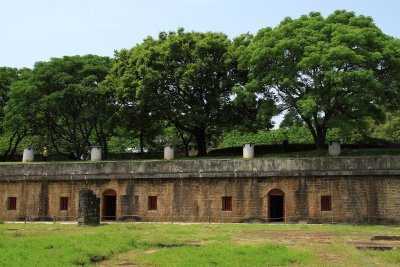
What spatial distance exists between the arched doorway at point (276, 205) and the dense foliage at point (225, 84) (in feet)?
13.7

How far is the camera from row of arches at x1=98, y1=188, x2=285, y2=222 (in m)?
24.5

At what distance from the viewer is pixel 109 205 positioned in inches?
1097

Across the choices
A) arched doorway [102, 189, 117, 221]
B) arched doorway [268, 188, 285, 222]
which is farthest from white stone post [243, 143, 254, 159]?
arched doorway [102, 189, 117, 221]

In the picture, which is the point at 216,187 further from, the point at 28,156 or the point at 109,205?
the point at 28,156

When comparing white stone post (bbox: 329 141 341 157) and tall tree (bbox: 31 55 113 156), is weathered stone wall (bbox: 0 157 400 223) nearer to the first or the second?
white stone post (bbox: 329 141 341 157)

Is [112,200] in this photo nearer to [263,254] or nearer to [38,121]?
[38,121]

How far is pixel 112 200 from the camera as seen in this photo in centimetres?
2784

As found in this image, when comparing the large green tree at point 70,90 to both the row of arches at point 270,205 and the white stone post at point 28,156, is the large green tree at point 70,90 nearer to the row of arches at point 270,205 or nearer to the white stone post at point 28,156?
the white stone post at point 28,156

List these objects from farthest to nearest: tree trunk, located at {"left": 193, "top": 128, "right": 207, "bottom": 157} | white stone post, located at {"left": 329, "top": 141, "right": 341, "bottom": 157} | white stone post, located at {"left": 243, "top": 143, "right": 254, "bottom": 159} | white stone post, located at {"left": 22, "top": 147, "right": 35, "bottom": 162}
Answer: white stone post, located at {"left": 22, "top": 147, "right": 35, "bottom": 162}, tree trunk, located at {"left": 193, "top": 128, "right": 207, "bottom": 157}, white stone post, located at {"left": 243, "top": 143, "right": 254, "bottom": 159}, white stone post, located at {"left": 329, "top": 141, "right": 341, "bottom": 157}

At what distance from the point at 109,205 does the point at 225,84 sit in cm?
1004

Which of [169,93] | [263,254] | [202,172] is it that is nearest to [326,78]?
[202,172]

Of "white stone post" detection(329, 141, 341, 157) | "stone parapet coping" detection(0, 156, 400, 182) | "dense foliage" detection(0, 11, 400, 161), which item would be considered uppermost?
"dense foliage" detection(0, 11, 400, 161)

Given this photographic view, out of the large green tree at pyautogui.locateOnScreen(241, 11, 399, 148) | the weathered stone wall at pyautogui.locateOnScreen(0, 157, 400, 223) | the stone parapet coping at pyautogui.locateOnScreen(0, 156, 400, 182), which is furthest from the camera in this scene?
the large green tree at pyautogui.locateOnScreen(241, 11, 399, 148)

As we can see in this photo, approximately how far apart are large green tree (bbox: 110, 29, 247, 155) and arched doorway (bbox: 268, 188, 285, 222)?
707 cm
